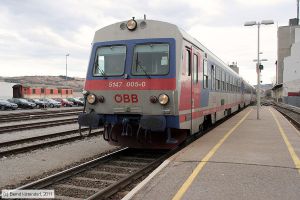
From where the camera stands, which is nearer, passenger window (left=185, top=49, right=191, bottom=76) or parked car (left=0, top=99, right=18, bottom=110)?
passenger window (left=185, top=49, right=191, bottom=76)

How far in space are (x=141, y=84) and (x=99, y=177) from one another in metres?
2.71

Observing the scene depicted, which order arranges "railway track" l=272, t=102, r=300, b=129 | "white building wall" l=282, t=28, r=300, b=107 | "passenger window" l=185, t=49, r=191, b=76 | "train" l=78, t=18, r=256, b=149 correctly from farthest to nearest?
"white building wall" l=282, t=28, r=300, b=107 → "railway track" l=272, t=102, r=300, b=129 → "passenger window" l=185, t=49, r=191, b=76 → "train" l=78, t=18, r=256, b=149

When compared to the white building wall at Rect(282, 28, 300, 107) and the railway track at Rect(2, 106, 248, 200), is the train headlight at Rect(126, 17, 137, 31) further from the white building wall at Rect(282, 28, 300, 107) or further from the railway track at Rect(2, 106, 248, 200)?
the white building wall at Rect(282, 28, 300, 107)

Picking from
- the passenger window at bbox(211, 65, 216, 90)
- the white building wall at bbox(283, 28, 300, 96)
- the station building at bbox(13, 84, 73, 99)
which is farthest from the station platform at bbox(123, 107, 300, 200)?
the white building wall at bbox(283, 28, 300, 96)

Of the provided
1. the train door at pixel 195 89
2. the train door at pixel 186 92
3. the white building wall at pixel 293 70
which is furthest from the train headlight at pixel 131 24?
the white building wall at pixel 293 70

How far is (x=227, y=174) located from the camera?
23.5ft

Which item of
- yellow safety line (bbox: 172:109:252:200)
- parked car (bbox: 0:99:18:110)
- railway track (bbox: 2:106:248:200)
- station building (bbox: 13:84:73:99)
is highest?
station building (bbox: 13:84:73:99)

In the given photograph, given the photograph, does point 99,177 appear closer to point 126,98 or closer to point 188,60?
point 126,98

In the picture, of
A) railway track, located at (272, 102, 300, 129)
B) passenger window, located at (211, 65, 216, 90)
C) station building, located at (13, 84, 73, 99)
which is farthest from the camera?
station building, located at (13, 84, 73, 99)

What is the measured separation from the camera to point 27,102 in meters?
45.9

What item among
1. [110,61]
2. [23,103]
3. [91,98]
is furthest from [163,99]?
[23,103]

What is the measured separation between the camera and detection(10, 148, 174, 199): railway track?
677cm

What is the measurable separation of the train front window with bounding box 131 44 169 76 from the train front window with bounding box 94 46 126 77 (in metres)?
0.37

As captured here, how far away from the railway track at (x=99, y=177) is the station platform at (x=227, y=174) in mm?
603
